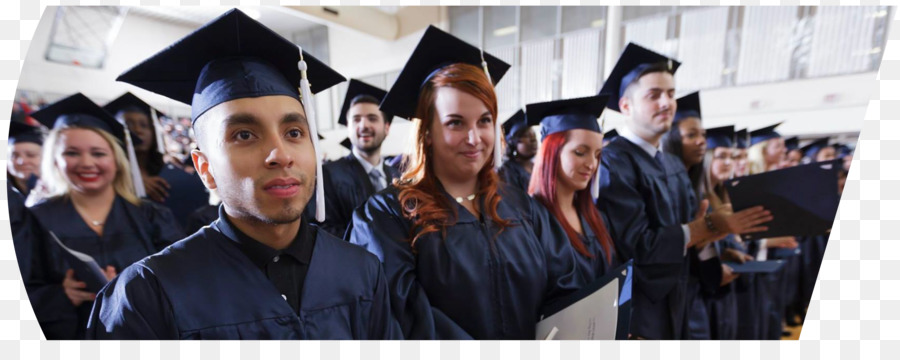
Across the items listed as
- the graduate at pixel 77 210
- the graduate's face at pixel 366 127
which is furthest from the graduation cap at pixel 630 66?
the graduate at pixel 77 210

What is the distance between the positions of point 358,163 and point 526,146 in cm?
124

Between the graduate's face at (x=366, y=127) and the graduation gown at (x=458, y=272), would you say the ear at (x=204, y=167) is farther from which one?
the graduate's face at (x=366, y=127)

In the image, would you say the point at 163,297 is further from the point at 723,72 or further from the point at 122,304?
the point at 723,72

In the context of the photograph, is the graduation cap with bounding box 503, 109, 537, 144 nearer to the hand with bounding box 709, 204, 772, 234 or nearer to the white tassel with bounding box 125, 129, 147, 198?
the hand with bounding box 709, 204, 772, 234

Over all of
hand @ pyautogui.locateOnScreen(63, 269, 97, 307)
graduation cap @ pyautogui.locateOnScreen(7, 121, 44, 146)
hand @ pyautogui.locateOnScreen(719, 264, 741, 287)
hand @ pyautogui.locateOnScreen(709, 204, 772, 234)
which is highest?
graduation cap @ pyautogui.locateOnScreen(7, 121, 44, 146)

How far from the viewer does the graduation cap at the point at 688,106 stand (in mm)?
1676

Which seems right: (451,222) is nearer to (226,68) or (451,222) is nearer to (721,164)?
(226,68)

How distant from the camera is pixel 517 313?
1.07 meters

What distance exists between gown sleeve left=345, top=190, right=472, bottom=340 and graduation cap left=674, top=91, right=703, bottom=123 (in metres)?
1.44

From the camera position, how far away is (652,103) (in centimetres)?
149

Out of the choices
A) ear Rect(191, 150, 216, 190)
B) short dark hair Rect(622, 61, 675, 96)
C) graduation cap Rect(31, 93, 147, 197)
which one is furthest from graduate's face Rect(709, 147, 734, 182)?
graduation cap Rect(31, 93, 147, 197)

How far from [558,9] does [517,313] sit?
98cm

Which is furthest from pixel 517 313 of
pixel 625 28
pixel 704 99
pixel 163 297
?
pixel 704 99

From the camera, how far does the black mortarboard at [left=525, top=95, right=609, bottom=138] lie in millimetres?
1310
